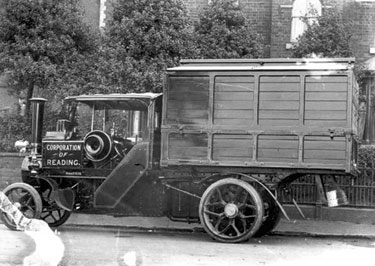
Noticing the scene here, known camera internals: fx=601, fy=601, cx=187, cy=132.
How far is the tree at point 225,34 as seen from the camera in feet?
51.8

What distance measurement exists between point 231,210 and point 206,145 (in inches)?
42.6

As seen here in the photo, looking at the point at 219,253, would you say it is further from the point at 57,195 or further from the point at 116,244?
the point at 57,195

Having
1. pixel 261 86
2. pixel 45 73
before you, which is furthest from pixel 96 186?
pixel 45 73

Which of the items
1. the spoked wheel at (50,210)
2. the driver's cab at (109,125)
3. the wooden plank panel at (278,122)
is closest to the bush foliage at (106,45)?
the driver's cab at (109,125)

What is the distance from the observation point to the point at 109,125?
10164mm

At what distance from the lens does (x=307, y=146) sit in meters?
9.05

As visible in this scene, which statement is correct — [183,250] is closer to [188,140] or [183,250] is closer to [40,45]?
[188,140]

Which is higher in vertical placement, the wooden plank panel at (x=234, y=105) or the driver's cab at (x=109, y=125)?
the wooden plank panel at (x=234, y=105)

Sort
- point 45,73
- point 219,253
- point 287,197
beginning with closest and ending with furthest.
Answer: point 219,253 → point 287,197 → point 45,73

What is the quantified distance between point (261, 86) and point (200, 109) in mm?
1017

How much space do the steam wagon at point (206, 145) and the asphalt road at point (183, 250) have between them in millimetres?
446

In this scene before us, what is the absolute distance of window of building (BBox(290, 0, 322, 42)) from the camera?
1797cm

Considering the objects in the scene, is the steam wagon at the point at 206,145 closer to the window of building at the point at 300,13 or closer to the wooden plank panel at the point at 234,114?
the wooden plank panel at the point at 234,114

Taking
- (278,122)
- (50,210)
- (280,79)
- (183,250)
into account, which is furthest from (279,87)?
(50,210)
